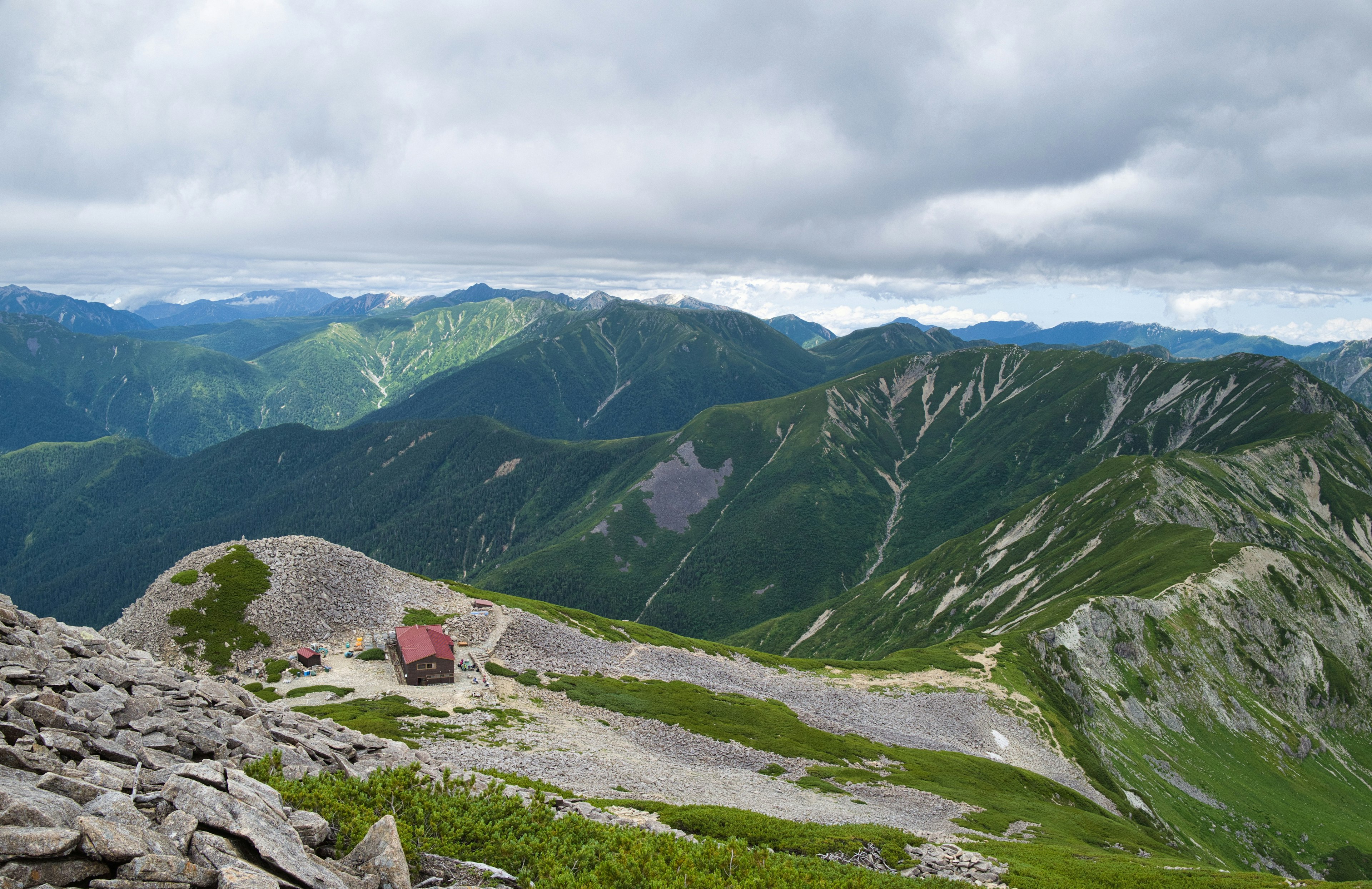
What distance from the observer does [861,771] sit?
6850 cm

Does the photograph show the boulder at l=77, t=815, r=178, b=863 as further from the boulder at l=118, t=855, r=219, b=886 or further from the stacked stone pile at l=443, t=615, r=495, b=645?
the stacked stone pile at l=443, t=615, r=495, b=645

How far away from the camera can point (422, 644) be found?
7388 cm

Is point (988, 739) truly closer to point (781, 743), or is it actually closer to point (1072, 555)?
point (781, 743)

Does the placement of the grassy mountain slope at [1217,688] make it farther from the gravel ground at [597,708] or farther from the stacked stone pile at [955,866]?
the stacked stone pile at [955,866]

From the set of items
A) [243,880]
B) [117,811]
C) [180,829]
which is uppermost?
[117,811]

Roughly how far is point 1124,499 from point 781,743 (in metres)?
174

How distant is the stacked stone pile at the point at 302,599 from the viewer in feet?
253

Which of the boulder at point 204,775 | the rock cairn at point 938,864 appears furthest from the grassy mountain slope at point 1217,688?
the boulder at point 204,775

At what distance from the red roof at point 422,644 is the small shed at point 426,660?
0.04m

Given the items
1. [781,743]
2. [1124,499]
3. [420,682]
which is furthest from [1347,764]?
[420,682]

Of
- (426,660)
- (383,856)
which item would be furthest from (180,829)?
(426,660)

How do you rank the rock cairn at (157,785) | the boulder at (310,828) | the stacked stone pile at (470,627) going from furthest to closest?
1. the stacked stone pile at (470,627)
2. the boulder at (310,828)
3. the rock cairn at (157,785)

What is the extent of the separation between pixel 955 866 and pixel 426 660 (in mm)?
53831

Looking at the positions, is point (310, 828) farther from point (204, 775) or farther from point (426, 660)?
point (426, 660)
